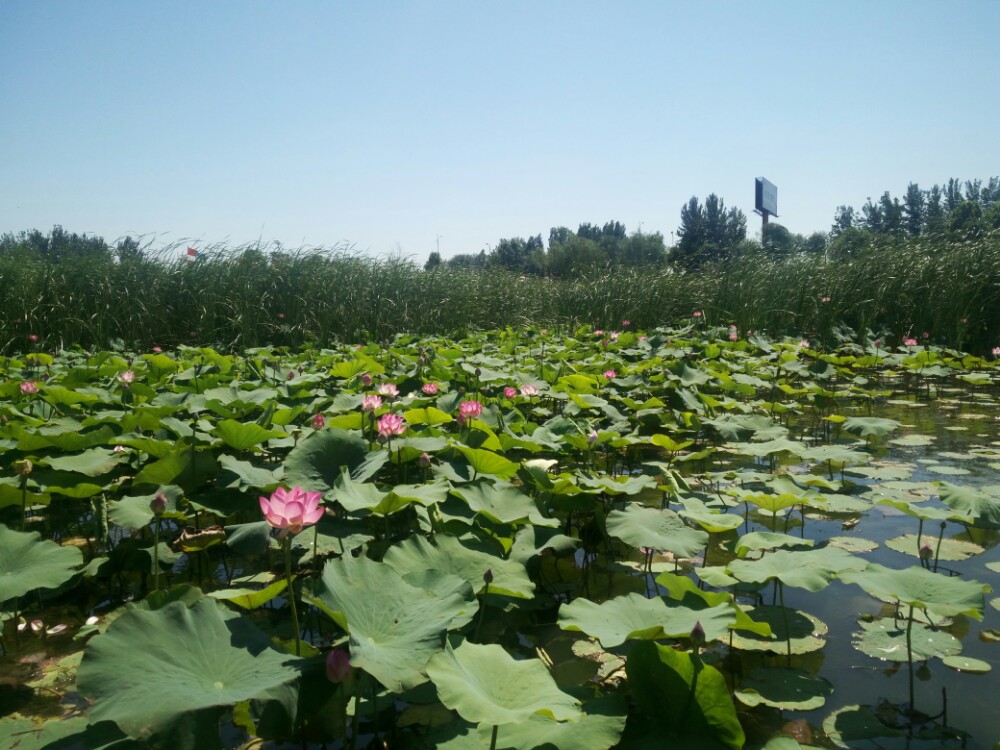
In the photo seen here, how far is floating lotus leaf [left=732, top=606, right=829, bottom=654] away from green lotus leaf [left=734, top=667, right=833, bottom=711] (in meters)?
0.08

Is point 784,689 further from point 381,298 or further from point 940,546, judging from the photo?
point 381,298

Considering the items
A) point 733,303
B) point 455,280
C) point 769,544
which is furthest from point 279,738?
point 455,280

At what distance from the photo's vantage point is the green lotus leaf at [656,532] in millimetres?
1657

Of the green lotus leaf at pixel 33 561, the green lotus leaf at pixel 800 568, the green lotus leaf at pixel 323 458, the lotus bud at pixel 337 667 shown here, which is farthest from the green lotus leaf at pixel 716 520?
the green lotus leaf at pixel 33 561

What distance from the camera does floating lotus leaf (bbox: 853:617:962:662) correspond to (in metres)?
1.52

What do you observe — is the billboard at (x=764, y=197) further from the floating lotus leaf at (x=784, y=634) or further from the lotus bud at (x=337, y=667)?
the lotus bud at (x=337, y=667)

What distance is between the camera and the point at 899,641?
1570 millimetres

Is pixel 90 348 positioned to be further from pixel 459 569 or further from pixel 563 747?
pixel 563 747

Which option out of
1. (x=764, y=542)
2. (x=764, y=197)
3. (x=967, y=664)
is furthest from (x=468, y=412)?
(x=764, y=197)

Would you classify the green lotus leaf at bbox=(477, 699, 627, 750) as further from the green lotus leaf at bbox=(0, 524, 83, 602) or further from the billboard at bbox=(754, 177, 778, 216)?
the billboard at bbox=(754, 177, 778, 216)

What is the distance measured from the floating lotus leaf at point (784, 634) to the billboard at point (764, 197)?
2667 centimetres

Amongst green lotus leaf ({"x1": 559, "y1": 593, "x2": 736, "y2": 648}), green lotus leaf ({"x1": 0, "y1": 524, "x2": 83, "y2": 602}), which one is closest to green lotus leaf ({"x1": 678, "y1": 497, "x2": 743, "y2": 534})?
green lotus leaf ({"x1": 559, "y1": 593, "x2": 736, "y2": 648})

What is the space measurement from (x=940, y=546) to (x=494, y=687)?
1814 mm

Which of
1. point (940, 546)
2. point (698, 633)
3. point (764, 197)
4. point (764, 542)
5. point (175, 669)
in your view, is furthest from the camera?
point (764, 197)
